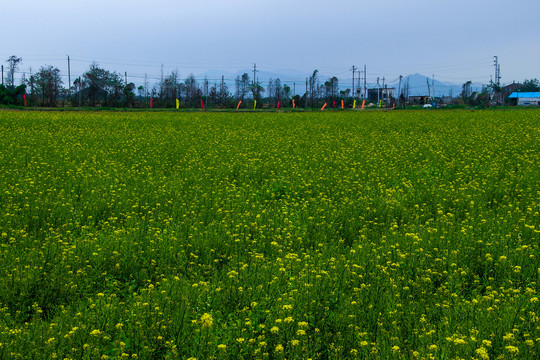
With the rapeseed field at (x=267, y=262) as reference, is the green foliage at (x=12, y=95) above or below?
above

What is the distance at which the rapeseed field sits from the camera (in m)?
4.03

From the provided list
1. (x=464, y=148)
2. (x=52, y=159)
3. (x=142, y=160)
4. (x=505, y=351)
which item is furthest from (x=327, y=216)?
(x=464, y=148)

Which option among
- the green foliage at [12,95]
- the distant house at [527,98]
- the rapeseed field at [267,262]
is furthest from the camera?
the distant house at [527,98]

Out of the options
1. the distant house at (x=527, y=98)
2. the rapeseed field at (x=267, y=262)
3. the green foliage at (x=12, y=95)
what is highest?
the distant house at (x=527, y=98)

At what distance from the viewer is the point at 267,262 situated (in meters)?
5.88

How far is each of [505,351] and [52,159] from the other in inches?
492

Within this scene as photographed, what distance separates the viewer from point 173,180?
1088 centimetres

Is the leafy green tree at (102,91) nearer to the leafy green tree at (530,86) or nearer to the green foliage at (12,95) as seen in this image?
the green foliage at (12,95)

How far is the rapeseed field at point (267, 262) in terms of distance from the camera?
403 centimetres

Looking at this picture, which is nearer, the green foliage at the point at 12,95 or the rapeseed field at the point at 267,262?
the rapeseed field at the point at 267,262

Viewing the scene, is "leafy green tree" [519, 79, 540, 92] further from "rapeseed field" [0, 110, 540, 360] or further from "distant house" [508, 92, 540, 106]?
"rapeseed field" [0, 110, 540, 360]

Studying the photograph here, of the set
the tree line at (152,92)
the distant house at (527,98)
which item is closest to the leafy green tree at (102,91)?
the tree line at (152,92)

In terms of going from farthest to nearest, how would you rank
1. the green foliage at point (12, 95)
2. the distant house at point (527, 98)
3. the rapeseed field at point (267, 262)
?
1. the distant house at point (527, 98)
2. the green foliage at point (12, 95)
3. the rapeseed field at point (267, 262)

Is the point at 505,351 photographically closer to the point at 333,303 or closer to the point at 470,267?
the point at 333,303
